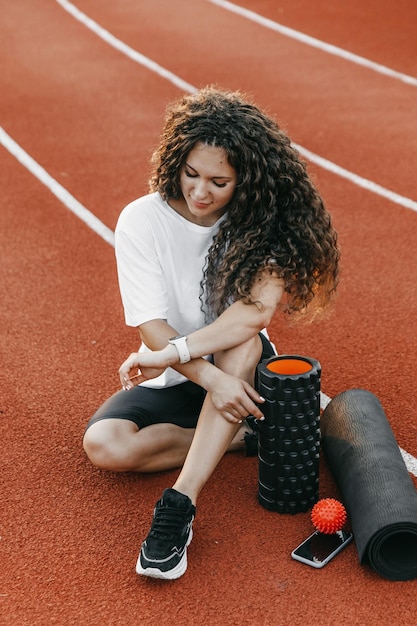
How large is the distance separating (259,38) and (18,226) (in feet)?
18.5

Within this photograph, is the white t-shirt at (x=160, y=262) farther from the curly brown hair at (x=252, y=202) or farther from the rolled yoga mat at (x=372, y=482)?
the rolled yoga mat at (x=372, y=482)

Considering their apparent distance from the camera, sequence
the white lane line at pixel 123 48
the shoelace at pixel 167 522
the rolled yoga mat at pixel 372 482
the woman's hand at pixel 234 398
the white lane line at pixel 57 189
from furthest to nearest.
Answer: the white lane line at pixel 123 48 < the white lane line at pixel 57 189 < the woman's hand at pixel 234 398 < the shoelace at pixel 167 522 < the rolled yoga mat at pixel 372 482

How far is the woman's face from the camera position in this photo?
3750 mm

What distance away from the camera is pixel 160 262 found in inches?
158

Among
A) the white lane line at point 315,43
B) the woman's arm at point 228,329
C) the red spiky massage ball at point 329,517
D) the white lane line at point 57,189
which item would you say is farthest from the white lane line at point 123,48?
the red spiky massage ball at point 329,517

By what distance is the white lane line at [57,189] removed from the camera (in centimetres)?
704

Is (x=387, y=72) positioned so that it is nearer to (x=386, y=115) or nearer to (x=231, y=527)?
(x=386, y=115)

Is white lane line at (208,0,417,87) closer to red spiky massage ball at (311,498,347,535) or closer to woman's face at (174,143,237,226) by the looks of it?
woman's face at (174,143,237,226)

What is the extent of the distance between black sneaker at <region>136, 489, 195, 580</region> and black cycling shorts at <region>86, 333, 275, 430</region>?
0.55 meters

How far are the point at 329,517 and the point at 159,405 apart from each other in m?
0.97

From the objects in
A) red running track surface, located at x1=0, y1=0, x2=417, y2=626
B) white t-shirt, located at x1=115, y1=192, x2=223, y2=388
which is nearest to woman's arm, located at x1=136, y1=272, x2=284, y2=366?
white t-shirt, located at x1=115, y1=192, x2=223, y2=388

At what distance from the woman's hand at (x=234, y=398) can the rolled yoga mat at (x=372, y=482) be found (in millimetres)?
462

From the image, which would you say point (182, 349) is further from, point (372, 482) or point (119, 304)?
point (119, 304)

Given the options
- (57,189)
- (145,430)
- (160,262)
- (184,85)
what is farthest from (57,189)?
(145,430)
